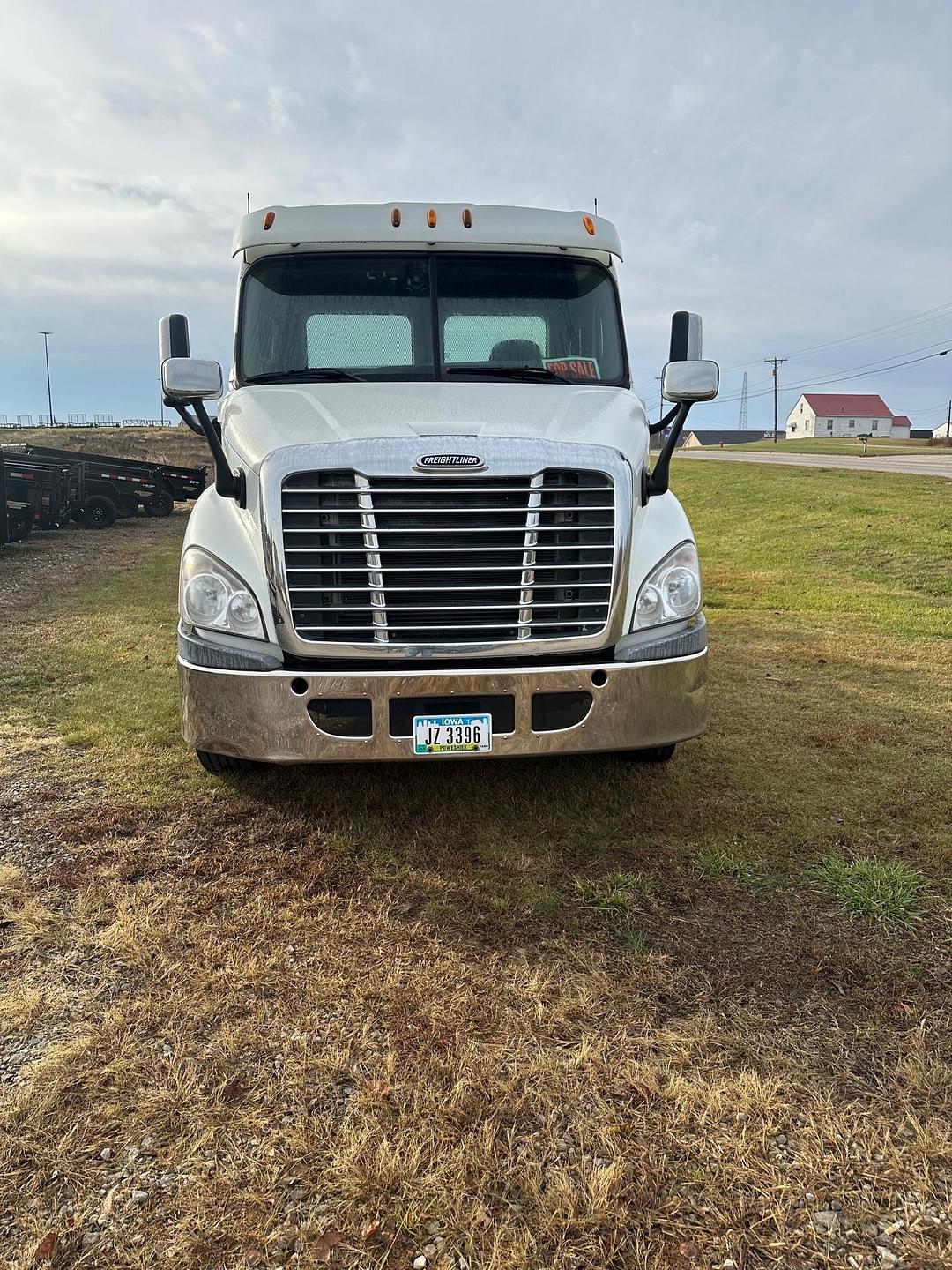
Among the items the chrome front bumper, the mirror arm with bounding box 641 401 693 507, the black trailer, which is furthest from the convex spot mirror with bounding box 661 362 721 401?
the black trailer

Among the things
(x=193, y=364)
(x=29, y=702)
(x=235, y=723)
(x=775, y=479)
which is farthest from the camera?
(x=775, y=479)

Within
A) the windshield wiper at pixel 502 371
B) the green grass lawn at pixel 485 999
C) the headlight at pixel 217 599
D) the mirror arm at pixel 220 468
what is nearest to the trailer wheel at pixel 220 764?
the green grass lawn at pixel 485 999

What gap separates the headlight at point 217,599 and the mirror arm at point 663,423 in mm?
2114

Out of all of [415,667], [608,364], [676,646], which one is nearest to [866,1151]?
[676,646]

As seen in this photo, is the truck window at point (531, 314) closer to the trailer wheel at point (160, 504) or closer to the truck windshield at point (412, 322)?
the truck windshield at point (412, 322)

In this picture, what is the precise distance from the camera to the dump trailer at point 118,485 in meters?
17.5

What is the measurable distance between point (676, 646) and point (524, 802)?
115 cm

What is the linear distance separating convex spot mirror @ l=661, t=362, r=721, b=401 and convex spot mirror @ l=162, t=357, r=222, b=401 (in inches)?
85.0

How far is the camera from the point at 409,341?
4.18 m

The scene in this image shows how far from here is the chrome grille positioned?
3184 mm

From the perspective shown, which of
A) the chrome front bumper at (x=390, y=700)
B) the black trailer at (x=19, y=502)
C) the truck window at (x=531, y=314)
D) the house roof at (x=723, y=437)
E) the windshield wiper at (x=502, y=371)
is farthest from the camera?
the house roof at (x=723, y=437)

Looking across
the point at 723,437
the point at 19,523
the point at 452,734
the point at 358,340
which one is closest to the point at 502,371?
the point at 358,340

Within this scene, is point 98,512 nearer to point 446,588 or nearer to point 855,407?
point 446,588

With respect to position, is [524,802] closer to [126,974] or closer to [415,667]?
[415,667]
